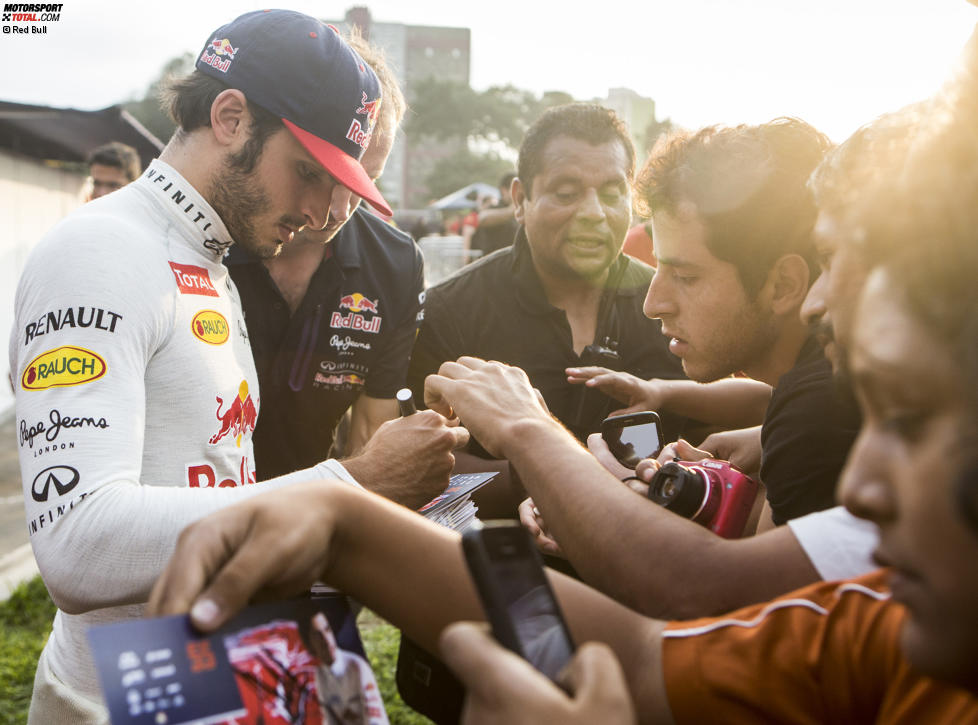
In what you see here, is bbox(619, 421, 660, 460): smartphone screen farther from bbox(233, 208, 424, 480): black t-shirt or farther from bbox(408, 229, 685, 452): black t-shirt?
bbox(233, 208, 424, 480): black t-shirt

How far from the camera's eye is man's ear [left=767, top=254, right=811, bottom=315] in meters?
2.38

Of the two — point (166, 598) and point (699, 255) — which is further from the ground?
point (699, 255)

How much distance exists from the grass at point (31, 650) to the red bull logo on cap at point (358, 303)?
4.51ft

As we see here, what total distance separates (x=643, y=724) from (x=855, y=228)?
80 cm

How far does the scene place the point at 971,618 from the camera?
877 millimetres

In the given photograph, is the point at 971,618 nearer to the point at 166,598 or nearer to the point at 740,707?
the point at 740,707

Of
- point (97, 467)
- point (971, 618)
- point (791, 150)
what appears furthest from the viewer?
point (791, 150)

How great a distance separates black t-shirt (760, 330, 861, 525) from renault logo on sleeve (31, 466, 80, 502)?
146cm

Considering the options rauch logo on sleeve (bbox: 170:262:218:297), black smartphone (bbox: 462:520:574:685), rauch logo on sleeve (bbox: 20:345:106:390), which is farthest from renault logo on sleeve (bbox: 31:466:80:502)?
black smartphone (bbox: 462:520:574:685)

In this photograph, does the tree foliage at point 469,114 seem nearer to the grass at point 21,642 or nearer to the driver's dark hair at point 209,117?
the grass at point 21,642

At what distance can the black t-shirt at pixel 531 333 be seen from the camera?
3324mm

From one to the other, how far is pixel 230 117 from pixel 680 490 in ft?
5.46

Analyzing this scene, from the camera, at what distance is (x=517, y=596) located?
1.05 meters

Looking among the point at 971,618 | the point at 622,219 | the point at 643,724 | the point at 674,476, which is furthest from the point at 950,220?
the point at 622,219
